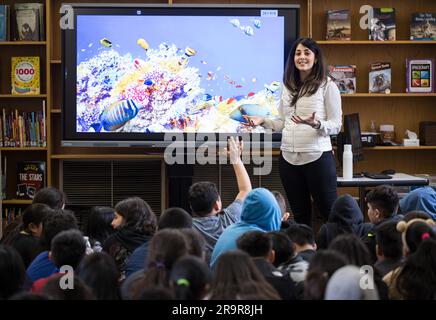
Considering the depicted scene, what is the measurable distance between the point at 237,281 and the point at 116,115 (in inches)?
150

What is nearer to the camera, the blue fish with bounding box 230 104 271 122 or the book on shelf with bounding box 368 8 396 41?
the blue fish with bounding box 230 104 271 122

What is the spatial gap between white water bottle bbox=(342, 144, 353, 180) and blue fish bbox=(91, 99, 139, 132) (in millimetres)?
1583

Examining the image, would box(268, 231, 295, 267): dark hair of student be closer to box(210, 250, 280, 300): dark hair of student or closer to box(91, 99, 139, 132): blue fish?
box(210, 250, 280, 300): dark hair of student

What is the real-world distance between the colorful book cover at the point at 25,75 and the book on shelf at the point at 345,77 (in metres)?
2.29

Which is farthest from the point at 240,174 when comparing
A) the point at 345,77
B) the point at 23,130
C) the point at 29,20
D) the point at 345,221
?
the point at 29,20

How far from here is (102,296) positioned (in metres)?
2.51

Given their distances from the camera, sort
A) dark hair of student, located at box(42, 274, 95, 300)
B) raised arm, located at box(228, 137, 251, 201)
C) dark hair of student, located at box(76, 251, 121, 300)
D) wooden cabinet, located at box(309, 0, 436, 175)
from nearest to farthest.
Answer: dark hair of student, located at box(42, 274, 95, 300) → dark hair of student, located at box(76, 251, 121, 300) → raised arm, located at box(228, 137, 251, 201) → wooden cabinet, located at box(309, 0, 436, 175)

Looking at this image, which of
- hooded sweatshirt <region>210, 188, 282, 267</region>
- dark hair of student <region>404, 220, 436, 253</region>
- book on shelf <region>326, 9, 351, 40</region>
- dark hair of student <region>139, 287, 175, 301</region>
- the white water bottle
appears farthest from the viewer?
book on shelf <region>326, 9, 351, 40</region>

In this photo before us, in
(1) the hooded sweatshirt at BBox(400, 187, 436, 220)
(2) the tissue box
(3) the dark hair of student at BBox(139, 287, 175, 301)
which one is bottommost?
(3) the dark hair of student at BBox(139, 287, 175, 301)

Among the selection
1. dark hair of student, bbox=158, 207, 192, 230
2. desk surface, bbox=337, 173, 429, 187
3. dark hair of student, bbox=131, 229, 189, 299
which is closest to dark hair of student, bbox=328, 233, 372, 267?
dark hair of student, bbox=131, 229, 189, 299

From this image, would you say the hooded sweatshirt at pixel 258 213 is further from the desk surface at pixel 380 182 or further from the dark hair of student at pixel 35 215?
the desk surface at pixel 380 182

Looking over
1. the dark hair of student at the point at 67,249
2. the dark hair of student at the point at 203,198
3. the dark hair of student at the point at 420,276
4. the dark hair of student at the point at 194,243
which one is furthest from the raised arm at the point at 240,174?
the dark hair of student at the point at 420,276

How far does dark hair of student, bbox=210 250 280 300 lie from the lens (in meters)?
2.33
